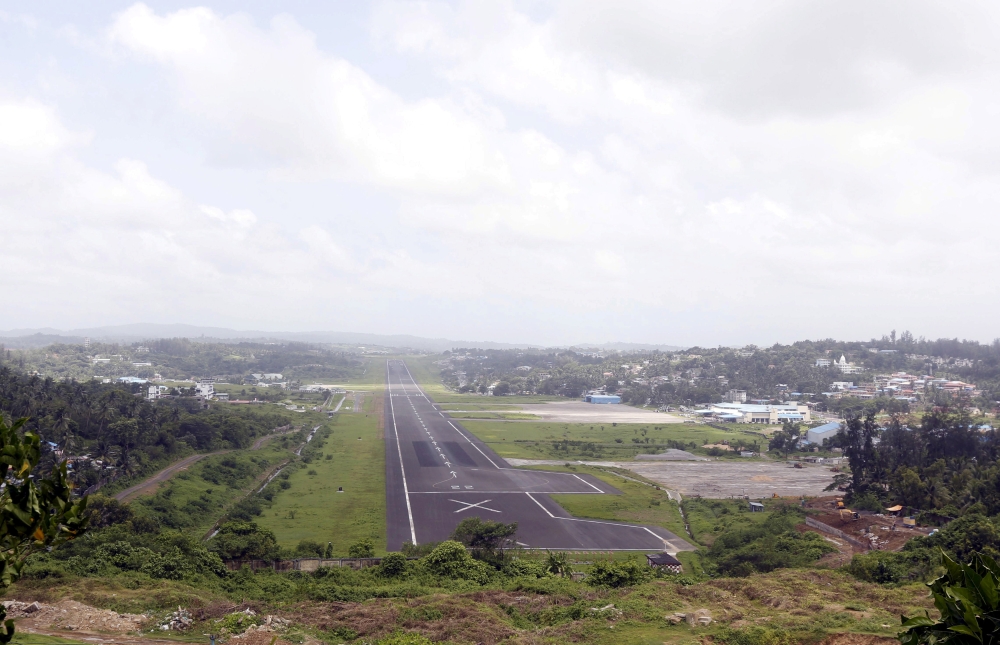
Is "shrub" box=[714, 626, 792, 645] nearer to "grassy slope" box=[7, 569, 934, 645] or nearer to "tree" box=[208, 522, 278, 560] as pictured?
"grassy slope" box=[7, 569, 934, 645]

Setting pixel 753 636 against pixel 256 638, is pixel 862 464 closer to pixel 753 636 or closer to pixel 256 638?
pixel 753 636

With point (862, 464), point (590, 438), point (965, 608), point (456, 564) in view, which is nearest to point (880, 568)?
point (456, 564)

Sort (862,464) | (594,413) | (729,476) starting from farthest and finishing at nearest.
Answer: (594,413), (729,476), (862,464)

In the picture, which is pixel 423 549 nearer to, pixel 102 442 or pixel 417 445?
pixel 102 442

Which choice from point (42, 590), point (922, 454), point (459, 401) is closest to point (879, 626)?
point (42, 590)

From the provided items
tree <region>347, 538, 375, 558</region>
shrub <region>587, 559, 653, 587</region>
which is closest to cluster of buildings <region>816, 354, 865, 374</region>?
shrub <region>587, 559, 653, 587</region>

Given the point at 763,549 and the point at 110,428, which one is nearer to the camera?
the point at 763,549
